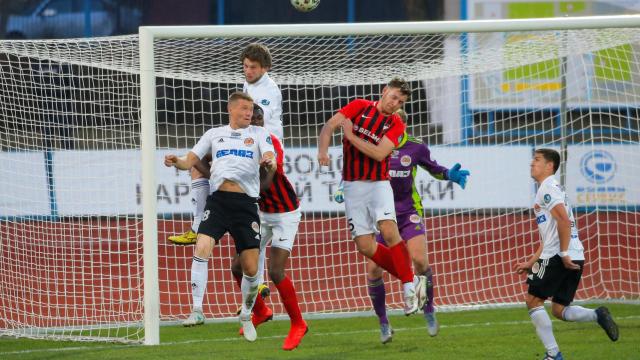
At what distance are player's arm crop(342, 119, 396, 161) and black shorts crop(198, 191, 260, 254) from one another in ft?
3.56

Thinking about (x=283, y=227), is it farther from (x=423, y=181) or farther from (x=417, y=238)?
(x=423, y=181)

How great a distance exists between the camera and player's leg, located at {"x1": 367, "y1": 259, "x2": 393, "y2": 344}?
8992 millimetres

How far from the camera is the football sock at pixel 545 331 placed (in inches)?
299

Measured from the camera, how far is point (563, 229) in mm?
7746

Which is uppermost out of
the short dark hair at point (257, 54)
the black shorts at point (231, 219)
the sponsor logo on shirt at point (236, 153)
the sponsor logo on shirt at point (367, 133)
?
the short dark hair at point (257, 54)

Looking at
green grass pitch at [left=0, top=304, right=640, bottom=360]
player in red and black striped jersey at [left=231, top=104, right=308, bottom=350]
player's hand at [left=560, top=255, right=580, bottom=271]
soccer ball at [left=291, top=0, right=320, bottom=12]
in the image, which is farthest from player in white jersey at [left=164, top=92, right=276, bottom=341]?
player's hand at [left=560, top=255, right=580, bottom=271]

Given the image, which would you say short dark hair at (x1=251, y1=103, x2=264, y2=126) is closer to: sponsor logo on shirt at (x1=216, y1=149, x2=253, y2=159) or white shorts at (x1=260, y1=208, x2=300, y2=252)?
sponsor logo on shirt at (x1=216, y1=149, x2=253, y2=159)

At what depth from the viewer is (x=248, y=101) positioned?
8.20 m

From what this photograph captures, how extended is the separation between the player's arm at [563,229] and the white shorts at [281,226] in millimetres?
2102

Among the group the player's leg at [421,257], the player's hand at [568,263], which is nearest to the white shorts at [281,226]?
the player's leg at [421,257]

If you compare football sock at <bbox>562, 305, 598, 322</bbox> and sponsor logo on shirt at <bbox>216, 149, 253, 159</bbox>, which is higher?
sponsor logo on shirt at <bbox>216, 149, 253, 159</bbox>

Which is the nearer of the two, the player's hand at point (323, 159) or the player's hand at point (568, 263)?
the player's hand at point (568, 263)

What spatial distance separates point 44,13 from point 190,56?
11.6 m

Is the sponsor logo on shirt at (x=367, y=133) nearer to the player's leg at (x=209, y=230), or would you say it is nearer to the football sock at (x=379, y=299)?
the football sock at (x=379, y=299)
